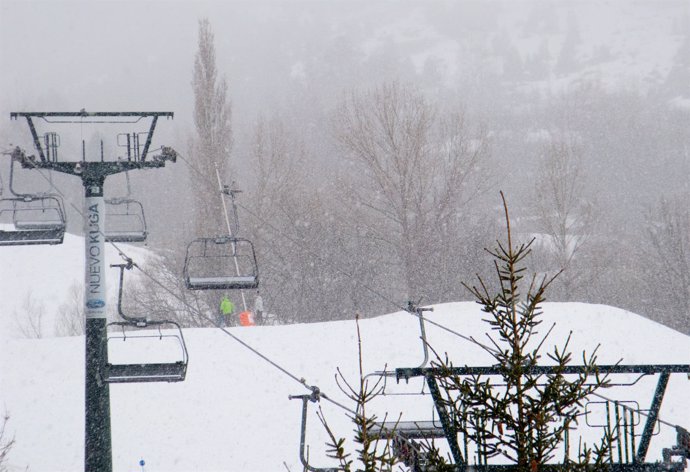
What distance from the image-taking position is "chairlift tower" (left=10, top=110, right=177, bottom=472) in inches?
386

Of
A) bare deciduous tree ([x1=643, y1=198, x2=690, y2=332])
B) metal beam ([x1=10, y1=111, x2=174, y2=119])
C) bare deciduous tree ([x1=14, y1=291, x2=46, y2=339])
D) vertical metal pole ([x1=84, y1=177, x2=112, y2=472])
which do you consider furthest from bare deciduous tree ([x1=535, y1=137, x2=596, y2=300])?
bare deciduous tree ([x1=14, y1=291, x2=46, y2=339])

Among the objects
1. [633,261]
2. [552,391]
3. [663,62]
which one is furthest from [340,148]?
[663,62]

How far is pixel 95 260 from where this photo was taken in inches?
411

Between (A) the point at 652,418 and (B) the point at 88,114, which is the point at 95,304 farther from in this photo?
(A) the point at 652,418

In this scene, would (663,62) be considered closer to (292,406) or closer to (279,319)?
(279,319)

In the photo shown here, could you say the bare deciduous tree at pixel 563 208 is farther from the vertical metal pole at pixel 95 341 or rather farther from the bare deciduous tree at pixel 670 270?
the vertical metal pole at pixel 95 341

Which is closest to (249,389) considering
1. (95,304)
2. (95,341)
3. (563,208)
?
(95,304)

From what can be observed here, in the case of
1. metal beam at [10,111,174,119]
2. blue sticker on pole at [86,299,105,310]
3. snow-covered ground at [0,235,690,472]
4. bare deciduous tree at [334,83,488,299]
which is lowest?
snow-covered ground at [0,235,690,472]

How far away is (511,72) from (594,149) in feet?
240

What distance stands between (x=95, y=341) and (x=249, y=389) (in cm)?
682

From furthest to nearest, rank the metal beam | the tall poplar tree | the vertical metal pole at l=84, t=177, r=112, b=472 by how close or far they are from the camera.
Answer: the tall poplar tree
the metal beam
the vertical metal pole at l=84, t=177, r=112, b=472

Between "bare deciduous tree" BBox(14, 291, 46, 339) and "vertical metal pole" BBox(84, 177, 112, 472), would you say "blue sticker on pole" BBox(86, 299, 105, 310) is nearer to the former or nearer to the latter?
"vertical metal pole" BBox(84, 177, 112, 472)

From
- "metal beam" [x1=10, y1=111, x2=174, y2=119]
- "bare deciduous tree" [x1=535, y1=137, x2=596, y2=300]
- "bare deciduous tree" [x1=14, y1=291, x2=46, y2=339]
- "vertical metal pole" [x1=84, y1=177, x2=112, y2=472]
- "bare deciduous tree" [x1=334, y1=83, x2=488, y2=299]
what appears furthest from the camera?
"bare deciduous tree" [x1=14, y1=291, x2=46, y2=339]

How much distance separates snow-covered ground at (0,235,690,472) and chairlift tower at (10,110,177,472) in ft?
14.6
